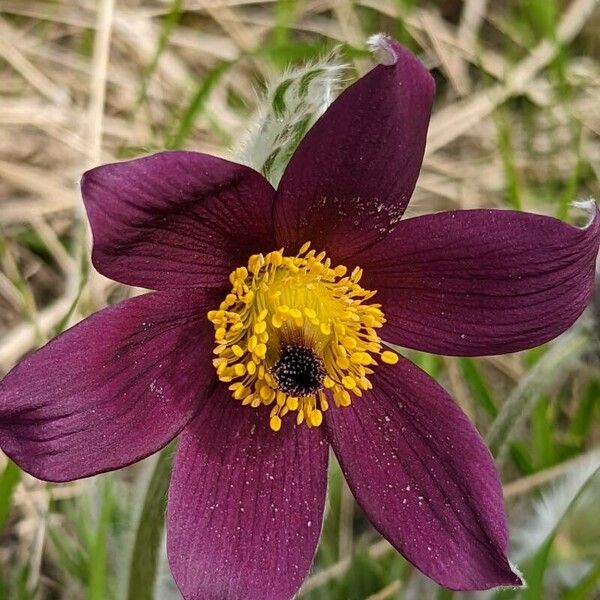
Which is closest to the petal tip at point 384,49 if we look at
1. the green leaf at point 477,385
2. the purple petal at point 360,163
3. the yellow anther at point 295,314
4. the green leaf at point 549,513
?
the purple petal at point 360,163

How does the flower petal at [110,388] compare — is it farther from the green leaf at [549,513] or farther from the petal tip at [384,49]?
the green leaf at [549,513]

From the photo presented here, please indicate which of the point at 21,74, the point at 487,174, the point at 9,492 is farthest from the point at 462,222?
the point at 21,74

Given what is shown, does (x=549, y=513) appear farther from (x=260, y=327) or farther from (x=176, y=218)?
(x=176, y=218)

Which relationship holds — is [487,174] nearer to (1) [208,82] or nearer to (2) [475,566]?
(1) [208,82]

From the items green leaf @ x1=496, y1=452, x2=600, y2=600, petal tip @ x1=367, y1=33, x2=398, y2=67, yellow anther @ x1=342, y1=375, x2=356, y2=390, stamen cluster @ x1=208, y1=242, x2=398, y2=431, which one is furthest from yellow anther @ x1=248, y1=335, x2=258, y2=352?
green leaf @ x1=496, y1=452, x2=600, y2=600

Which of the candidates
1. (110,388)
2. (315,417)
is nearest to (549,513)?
(315,417)

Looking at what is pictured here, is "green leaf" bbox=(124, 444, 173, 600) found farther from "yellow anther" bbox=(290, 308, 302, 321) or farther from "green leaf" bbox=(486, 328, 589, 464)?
"green leaf" bbox=(486, 328, 589, 464)
